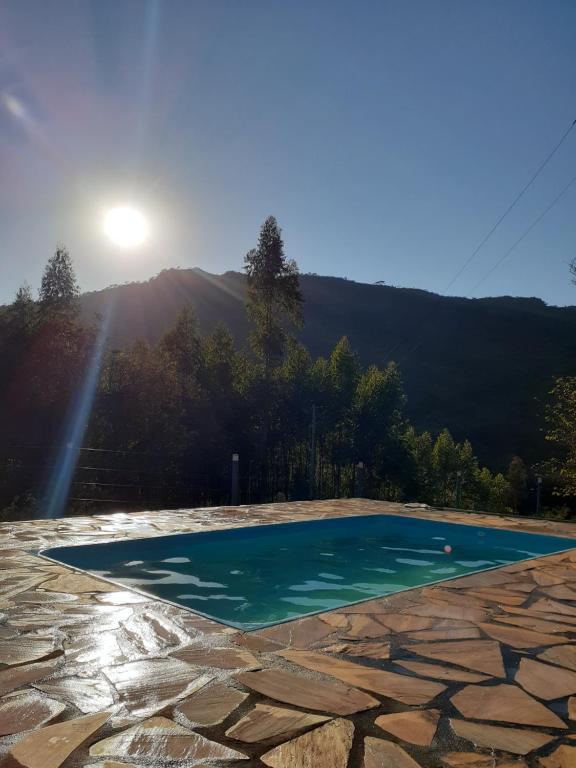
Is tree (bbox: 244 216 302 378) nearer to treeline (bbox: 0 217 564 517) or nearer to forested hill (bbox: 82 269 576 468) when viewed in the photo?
treeline (bbox: 0 217 564 517)

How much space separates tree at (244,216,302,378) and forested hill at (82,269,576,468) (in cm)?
1534

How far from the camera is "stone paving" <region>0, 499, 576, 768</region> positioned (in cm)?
149

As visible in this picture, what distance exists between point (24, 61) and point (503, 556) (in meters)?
7.75

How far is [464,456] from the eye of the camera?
95.2ft

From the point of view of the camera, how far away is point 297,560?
5613 mm

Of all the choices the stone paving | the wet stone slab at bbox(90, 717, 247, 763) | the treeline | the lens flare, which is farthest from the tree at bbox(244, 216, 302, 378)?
the wet stone slab at bbox(90, 717, 247, 763)

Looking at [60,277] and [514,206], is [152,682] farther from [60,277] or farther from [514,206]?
[60,277]

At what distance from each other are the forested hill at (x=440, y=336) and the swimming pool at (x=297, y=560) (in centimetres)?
2612

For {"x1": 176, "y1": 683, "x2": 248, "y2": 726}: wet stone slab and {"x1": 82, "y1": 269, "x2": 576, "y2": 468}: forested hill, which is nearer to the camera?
{"x1": 176, "y1": 683, "x2": 248, "y2": 726}: wet stone slab

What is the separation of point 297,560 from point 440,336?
40.4 meters

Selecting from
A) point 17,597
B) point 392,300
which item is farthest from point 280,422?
point 392,300

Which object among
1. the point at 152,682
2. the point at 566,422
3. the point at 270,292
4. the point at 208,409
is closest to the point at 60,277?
the point at 270,292

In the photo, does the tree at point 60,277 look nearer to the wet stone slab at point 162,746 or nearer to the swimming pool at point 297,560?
the swimming pool at point 297,560

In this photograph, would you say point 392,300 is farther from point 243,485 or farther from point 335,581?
point 335,581
